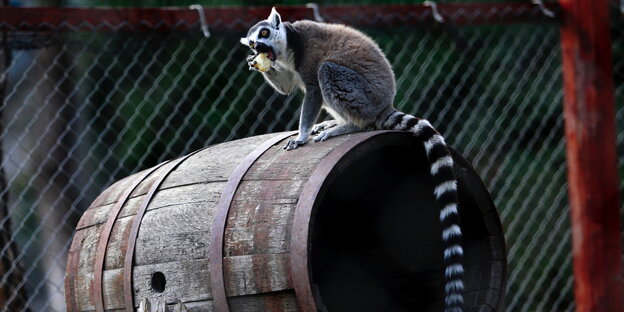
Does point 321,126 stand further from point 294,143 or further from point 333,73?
point 294,143

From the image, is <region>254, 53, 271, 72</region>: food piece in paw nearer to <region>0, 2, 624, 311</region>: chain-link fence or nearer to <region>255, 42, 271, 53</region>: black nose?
<region>255, 42, 271, 53</region>: black nose

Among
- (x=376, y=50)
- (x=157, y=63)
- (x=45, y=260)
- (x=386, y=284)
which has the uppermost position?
(x=376, y=50)

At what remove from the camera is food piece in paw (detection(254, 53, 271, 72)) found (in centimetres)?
303

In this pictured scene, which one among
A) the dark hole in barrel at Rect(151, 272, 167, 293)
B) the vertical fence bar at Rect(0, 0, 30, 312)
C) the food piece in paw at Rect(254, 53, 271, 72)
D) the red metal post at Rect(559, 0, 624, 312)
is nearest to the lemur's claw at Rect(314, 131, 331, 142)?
the food piece in paw at Rect(254, 53, 271, 72)

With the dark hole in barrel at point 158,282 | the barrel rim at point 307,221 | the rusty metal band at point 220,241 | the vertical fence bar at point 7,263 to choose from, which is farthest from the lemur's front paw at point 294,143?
the vertical fence bar at point 7,263

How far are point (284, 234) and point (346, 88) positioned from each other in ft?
2.91

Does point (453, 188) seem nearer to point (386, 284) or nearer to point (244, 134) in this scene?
point (386, 284)

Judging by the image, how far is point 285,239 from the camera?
2.17 metres

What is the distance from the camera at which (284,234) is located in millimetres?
2182

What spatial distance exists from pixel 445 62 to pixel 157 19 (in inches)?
75.2

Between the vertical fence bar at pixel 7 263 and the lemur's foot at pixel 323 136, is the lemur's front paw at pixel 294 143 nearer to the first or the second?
the lemur's foot at pixel 323 136

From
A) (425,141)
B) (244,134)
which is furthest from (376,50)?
(244,134)

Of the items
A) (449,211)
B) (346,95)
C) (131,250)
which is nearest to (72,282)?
(131,250)

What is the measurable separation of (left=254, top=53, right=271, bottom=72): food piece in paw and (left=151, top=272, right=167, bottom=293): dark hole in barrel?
3.19 ft
